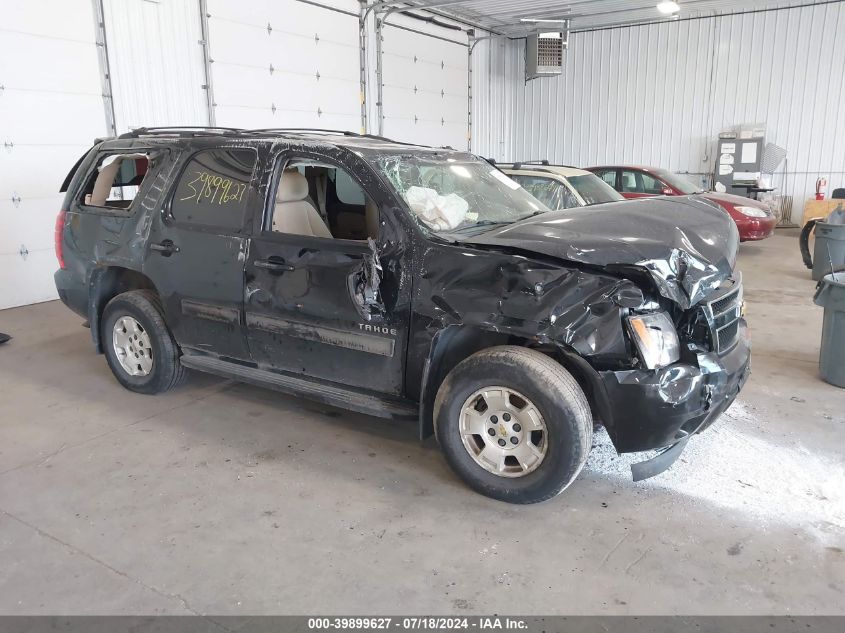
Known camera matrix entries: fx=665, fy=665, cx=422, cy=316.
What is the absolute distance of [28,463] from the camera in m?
3.81

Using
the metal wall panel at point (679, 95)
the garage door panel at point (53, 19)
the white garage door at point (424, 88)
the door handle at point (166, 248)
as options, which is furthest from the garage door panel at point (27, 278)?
the metal wall panel at point (679, 95)

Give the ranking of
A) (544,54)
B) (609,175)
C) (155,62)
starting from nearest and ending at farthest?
(155,62)
(609,175)
(544,54)

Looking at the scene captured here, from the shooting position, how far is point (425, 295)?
335cm

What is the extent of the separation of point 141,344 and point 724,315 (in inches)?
149

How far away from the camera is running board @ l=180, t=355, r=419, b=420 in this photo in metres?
3.62

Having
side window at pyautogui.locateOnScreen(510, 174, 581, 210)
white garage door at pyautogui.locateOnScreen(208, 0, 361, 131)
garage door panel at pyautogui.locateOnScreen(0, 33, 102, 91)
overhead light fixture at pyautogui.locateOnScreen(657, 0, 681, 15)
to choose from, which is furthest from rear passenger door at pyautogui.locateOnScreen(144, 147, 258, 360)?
overhead light fixture at pyautogui.locateOnScreen(657, 0, 681, 15)

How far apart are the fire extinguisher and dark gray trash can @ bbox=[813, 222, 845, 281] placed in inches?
241

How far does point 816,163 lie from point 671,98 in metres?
3.42

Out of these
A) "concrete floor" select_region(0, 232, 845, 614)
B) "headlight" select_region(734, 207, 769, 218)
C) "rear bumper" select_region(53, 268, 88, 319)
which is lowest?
"concrete floor" select_region(0, 232, 845, 614)

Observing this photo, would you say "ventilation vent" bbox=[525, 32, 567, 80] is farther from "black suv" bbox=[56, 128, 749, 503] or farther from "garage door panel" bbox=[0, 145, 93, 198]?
"black suv" bbox=[56, 128, 749, 503]

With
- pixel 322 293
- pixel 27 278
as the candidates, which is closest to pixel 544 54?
pixel 27 278

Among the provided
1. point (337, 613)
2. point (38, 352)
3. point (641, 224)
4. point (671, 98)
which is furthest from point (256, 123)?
point (671, 98)

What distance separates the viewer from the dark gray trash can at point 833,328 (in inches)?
188

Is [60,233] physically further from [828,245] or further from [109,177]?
[828,245]
